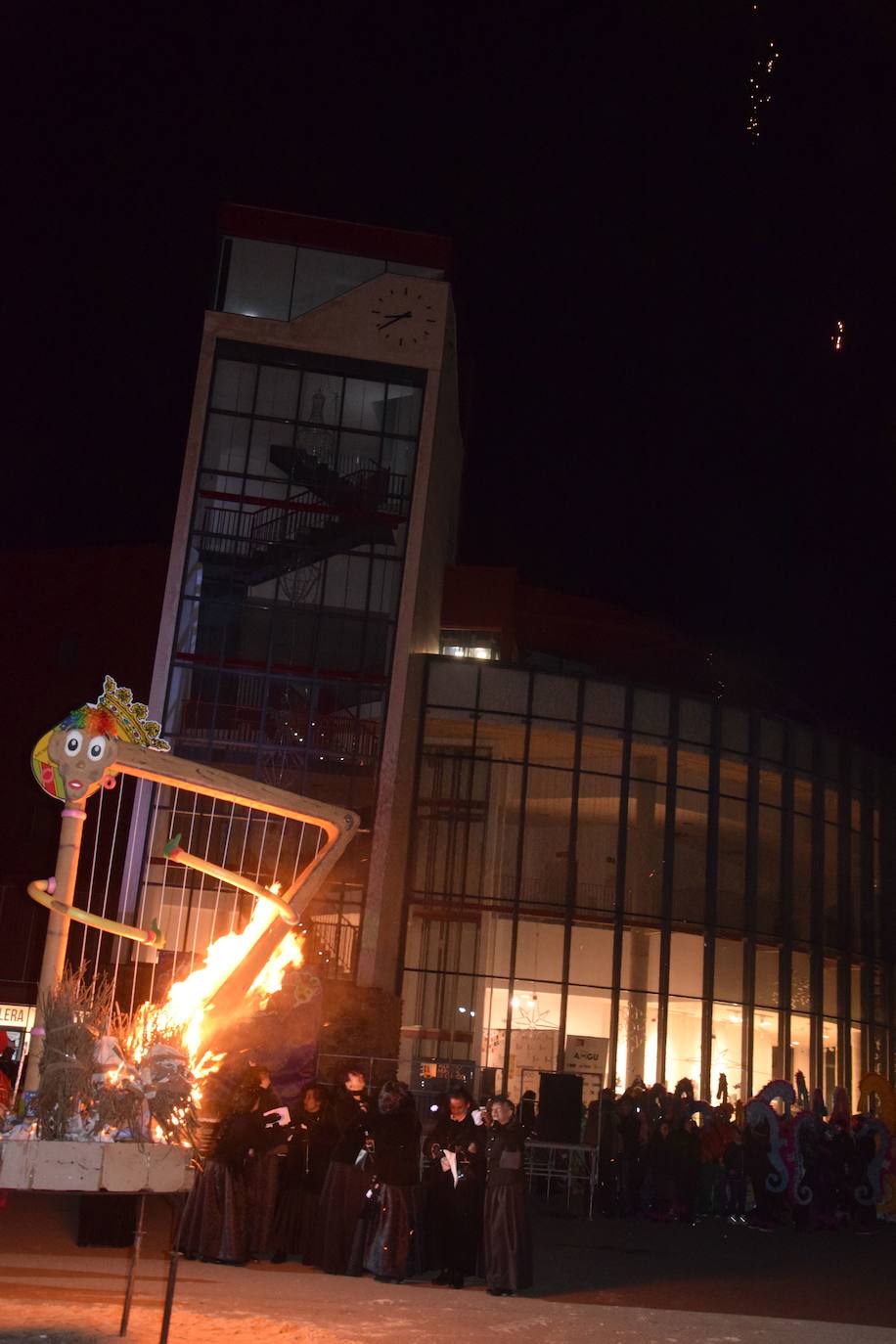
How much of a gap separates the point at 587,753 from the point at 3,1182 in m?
24.5

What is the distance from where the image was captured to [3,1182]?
6.66 metres

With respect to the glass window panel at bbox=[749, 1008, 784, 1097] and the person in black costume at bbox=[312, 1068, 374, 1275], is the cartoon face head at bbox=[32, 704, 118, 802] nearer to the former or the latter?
the person in black costume at bbox=[312, 1068, 374, 1275]

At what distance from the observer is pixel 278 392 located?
28.3 meters

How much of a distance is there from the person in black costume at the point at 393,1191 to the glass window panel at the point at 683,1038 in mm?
20231

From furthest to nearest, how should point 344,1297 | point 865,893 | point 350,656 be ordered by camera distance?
point 865,893 < point 350,656 < point 344,1297

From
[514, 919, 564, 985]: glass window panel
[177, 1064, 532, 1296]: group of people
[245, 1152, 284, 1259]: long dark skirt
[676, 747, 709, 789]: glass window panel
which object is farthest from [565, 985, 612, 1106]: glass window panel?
[245, 1152, 284, 1259]: long dark skirt

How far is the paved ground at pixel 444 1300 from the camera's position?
7543 millimetres

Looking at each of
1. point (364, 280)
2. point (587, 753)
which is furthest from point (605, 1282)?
point (364, 280)

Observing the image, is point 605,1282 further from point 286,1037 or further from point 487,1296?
point 286,1037

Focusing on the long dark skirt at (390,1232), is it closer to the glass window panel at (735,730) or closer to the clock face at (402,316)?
the clock face at (402,316)

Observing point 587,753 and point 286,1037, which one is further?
point 587,753

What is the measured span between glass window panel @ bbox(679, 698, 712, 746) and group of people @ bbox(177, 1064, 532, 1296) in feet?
68.2

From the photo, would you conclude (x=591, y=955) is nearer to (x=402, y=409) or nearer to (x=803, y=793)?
(x=803, y=793)

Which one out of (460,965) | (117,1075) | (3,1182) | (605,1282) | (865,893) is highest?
(865,893)
